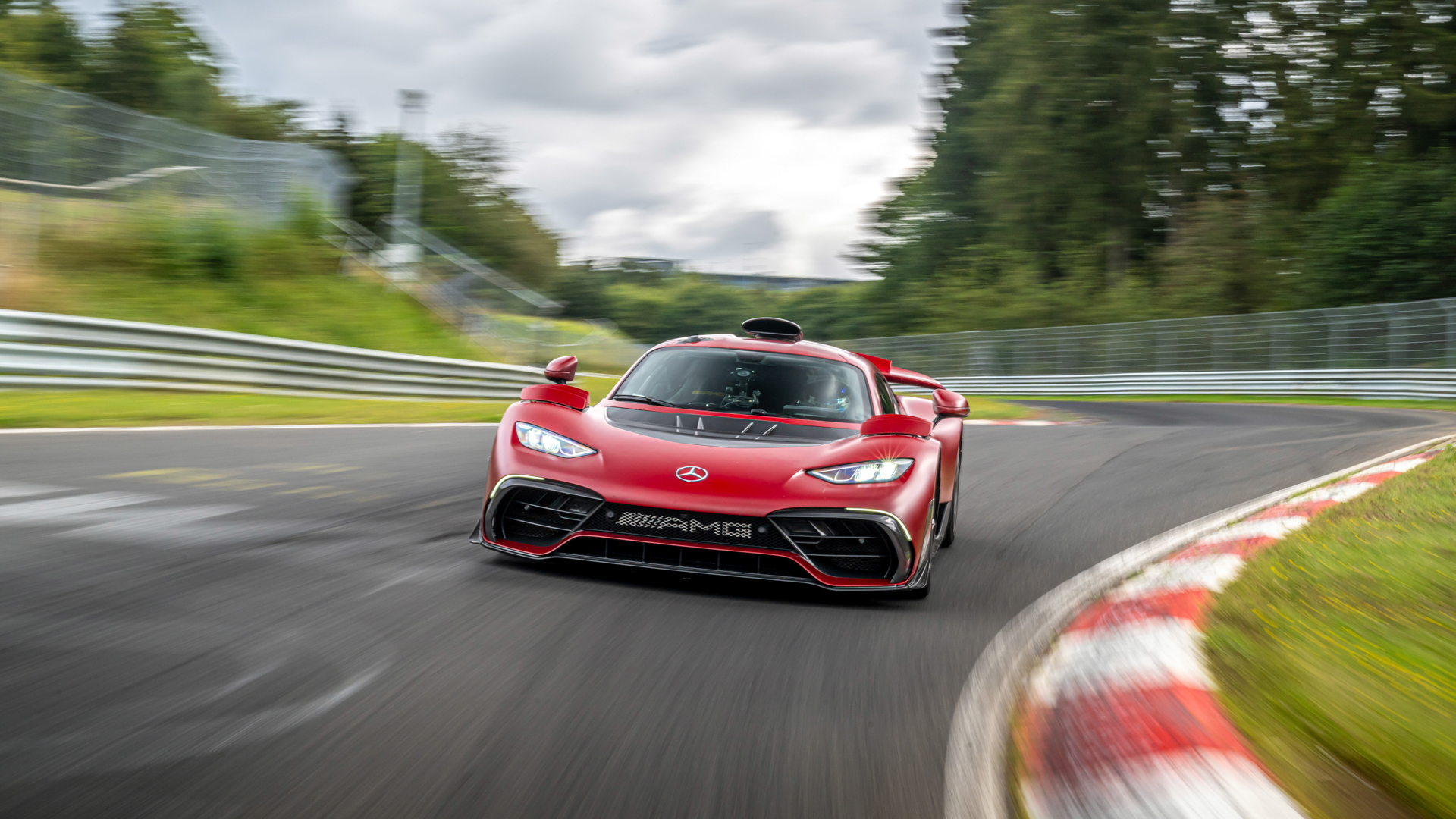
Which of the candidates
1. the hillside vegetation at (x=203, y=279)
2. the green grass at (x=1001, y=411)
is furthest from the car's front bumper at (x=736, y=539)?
the green grass at (x=1001, y=411)

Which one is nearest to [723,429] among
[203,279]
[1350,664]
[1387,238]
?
[1350,664]

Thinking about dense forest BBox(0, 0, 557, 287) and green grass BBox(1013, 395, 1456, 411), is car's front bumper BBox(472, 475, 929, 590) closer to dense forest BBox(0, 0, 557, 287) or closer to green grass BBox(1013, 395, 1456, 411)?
green grass BBox(1013, 395, 1456, 411)

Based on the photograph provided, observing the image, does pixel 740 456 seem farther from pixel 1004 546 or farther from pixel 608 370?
pixel 608 370

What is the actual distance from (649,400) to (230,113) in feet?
147

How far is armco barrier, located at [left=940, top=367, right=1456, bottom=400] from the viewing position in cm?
2631

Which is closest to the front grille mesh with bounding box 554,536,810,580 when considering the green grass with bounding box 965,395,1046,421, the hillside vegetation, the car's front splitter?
the car's front splitter

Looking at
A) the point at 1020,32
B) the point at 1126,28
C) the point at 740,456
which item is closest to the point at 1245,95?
the point at 1126,28

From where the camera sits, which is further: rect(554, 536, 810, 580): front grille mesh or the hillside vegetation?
the hillside vegetation

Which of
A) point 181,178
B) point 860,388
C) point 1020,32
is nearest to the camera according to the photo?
point 860,388

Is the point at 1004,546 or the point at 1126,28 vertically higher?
the point at 1126,28

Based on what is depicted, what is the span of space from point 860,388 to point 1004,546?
51.7 inches

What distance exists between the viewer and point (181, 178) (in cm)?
1853

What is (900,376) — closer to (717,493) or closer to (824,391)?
(824,391)

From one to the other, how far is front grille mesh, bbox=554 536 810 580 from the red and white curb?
107 centimetres
